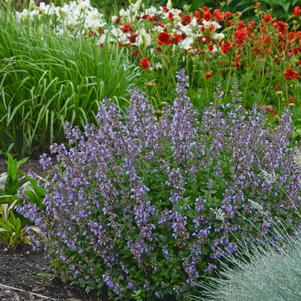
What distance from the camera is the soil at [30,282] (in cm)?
369

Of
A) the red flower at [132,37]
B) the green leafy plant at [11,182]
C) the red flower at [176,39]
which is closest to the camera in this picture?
the green leafy plant at [11,182]

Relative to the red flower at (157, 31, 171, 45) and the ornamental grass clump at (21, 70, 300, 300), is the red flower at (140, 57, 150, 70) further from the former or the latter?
the ornamental grass clump at (21, 70, 300, 300)

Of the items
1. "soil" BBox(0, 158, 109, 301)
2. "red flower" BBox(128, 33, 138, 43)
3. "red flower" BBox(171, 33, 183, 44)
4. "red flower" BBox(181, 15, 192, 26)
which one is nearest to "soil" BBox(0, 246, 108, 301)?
"soil" BBox(0, 158, 109, 301)

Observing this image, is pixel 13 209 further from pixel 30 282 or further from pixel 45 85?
pixel 45 85

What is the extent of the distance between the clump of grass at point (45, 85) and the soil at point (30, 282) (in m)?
1.47

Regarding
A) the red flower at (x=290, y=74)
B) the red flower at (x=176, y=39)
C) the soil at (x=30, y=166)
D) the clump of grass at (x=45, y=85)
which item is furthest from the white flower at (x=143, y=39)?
the soil at (x=30, y=166)

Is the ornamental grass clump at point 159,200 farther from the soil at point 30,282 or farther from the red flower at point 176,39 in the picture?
the red flower at point 176,39

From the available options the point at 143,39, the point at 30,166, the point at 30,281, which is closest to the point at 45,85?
the point at 30,166

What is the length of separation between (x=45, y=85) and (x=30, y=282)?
205 centimetres

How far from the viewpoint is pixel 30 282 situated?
3.87m

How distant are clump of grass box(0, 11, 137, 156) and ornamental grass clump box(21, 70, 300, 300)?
182cm

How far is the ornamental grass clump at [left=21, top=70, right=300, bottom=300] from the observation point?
3.38m

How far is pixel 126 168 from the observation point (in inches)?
139

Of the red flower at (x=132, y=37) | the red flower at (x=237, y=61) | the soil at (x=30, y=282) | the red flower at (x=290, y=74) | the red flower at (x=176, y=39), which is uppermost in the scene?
the red flower at (x=132, y=37)
